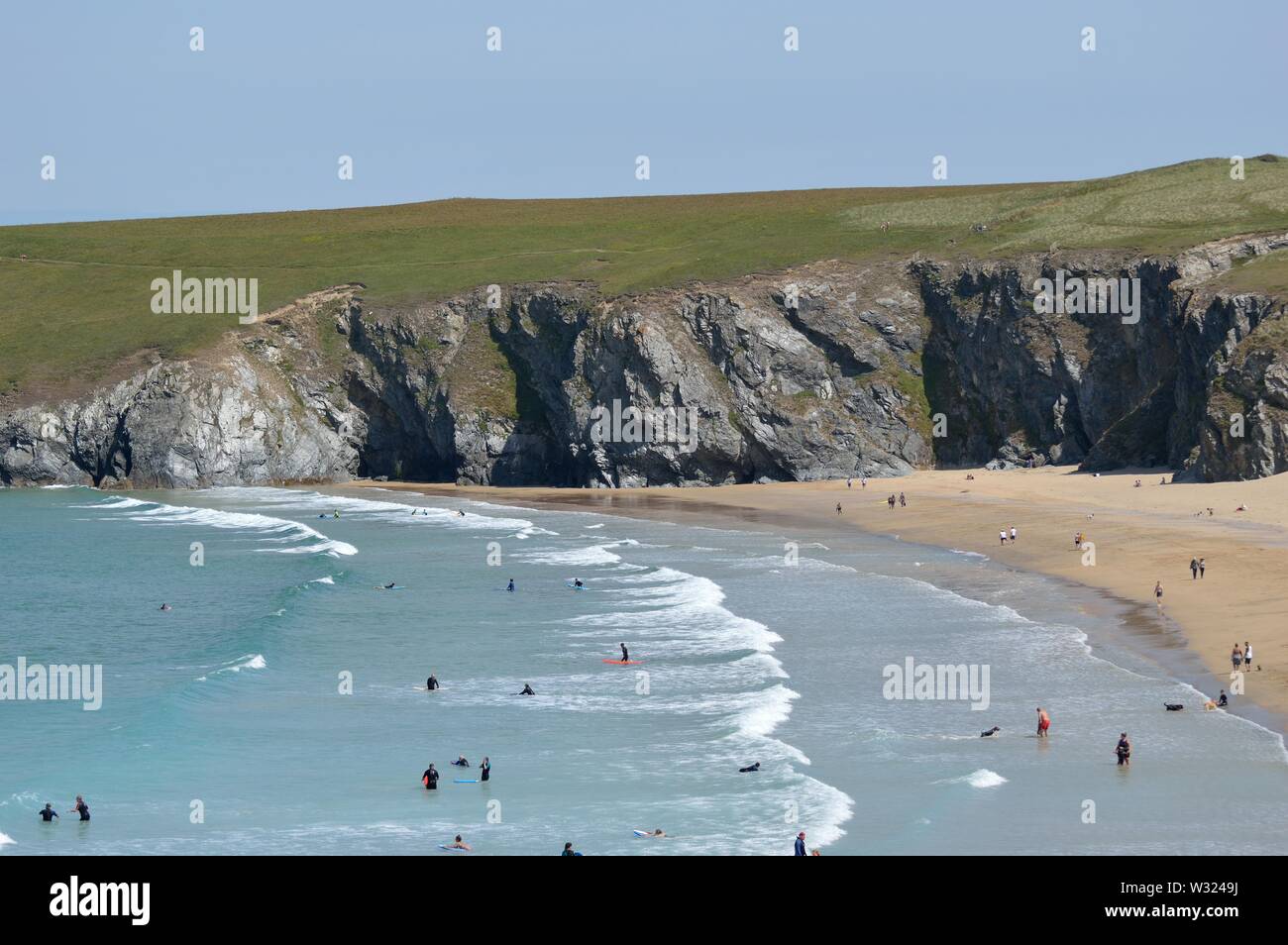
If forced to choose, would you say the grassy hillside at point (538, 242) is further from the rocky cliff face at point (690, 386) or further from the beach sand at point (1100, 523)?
the beach sand at point (1100, 523)

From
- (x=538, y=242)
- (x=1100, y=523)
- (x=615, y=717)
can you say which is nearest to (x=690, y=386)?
(x=1100, y=523)

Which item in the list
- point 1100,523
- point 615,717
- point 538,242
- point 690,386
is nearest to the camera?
point 615,717

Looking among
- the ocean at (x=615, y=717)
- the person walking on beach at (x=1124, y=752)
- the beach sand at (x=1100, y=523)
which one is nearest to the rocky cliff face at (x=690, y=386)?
the beach sand at (x=1100, y=523)

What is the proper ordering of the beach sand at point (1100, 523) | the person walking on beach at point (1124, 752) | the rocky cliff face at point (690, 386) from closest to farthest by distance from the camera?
the person walking on beach at point (1124, 752) → the beach sand at point (1100, 523) → the rocky cliff face at point (690, 386)

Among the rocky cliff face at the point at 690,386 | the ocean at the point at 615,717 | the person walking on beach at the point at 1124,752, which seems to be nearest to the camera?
the ocean at the point at 615,717

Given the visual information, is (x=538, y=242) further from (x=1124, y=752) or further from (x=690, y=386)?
(x=1124, y=752)

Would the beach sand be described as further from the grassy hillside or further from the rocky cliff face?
the grassy hillside
